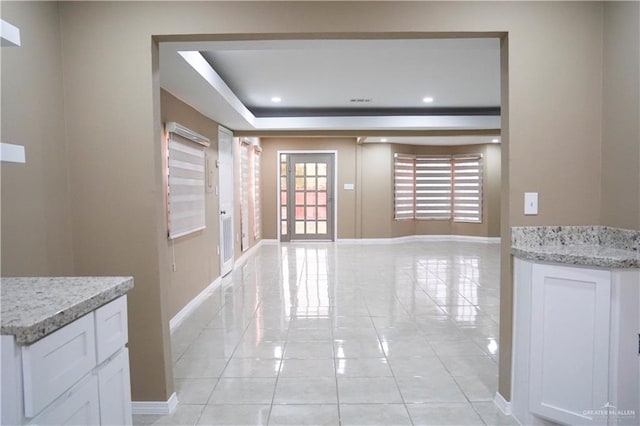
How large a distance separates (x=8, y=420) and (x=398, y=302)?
11.7 feet

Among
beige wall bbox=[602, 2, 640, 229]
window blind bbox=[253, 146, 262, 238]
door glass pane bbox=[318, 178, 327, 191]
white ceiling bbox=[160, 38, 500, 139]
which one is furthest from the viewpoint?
door glass pane bbox=[318, 178, 327, 191]

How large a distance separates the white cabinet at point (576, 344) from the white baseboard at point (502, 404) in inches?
3.0

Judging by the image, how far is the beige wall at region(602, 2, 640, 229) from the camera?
1.80 m

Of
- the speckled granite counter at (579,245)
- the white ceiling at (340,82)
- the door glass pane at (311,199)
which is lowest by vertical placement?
the speckled granite counter at (579,245)

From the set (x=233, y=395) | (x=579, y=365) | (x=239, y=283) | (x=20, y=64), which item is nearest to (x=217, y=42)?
(x=20, y=64)

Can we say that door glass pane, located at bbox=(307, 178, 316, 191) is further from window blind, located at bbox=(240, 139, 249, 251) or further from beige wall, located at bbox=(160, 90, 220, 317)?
beige wall, located at bbox=(160, 90, 220, 317)

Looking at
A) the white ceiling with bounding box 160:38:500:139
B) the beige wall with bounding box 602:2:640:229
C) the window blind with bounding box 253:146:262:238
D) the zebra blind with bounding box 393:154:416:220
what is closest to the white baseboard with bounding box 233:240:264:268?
the window blind with bounding box 253:146:262:238

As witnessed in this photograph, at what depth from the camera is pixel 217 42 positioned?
85.3 inches

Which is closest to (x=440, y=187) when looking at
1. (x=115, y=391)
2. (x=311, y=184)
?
(x=311, y=184)

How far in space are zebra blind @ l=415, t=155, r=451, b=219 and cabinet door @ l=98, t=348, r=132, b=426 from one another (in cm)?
810

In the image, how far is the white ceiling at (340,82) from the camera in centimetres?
241

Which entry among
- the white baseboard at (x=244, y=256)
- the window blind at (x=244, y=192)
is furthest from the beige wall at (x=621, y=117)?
the window blind at (x=244, y=192)

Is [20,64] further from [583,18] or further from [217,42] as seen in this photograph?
[583,18]

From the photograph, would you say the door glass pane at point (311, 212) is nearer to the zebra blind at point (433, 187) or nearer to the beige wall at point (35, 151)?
the zebra blind at point (433, 187)
